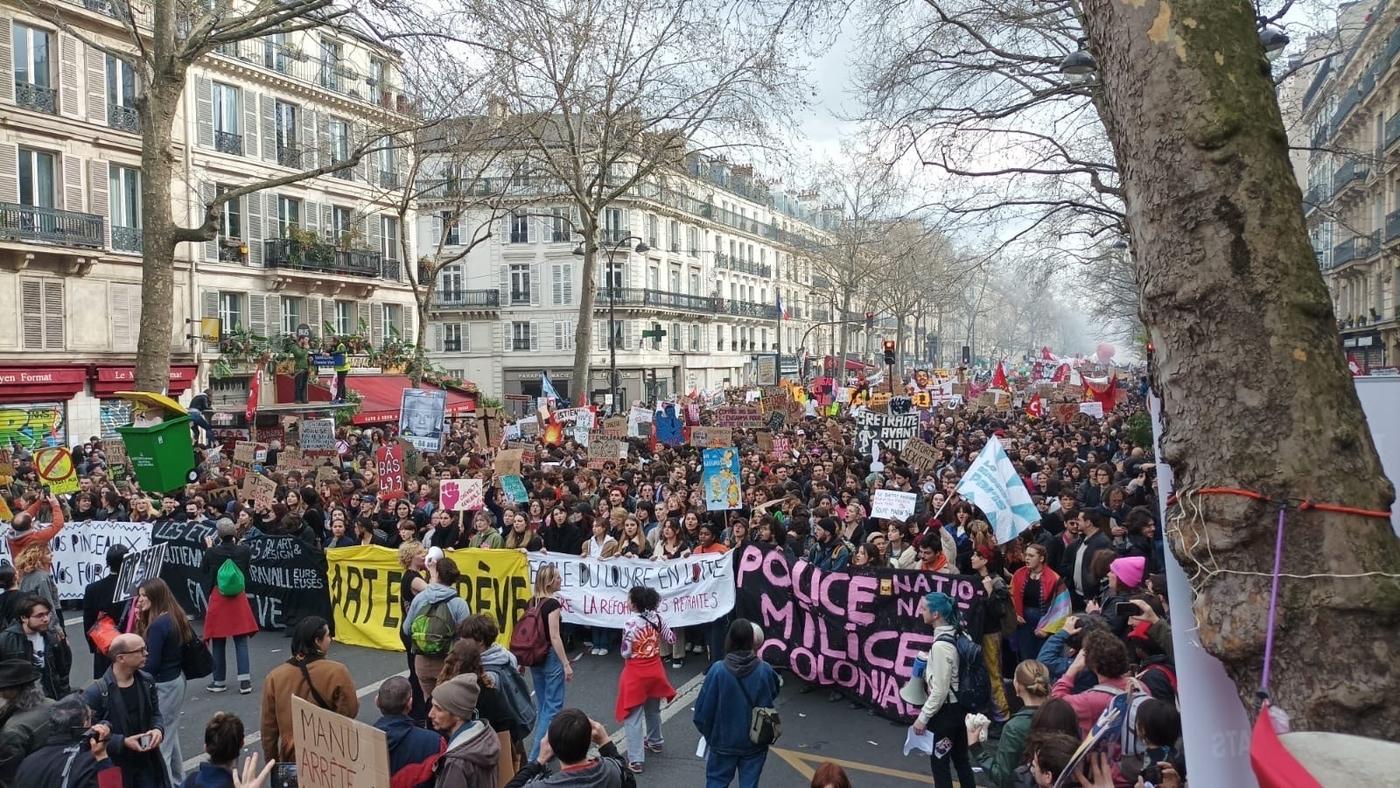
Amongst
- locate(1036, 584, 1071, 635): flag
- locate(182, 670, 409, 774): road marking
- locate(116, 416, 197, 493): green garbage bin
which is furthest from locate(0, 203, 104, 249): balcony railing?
locate(1036, 584, 1071, 635): flag

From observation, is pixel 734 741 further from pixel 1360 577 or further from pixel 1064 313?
pixel 1064 313

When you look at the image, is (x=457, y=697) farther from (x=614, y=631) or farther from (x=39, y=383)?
(x=39, y=383)

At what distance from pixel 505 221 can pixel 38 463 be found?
40484 mm

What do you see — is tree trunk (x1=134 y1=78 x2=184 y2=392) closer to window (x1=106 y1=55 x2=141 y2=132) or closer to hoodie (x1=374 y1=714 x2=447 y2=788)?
hoodie (x1=374 y1=714 x2=447 y2=788)

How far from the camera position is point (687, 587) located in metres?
8.75

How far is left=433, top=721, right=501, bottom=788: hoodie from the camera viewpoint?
4.07 metres

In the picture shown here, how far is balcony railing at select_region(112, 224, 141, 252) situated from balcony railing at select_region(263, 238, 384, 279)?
4.45 m

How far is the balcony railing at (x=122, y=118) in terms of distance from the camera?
25016 mm

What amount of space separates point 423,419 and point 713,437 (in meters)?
4.55

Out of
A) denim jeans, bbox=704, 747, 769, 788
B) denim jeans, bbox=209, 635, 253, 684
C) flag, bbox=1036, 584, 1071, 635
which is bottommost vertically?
denim jeans, bbox=209, 635, 253, 684

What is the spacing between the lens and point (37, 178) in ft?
77.1

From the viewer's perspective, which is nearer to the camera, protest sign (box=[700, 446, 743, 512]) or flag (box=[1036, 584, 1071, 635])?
flag (box=[1036, 584, 1071, 635])

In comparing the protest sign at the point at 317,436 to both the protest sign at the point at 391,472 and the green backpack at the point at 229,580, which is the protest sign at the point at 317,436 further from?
the green backpack at the point at 229,580

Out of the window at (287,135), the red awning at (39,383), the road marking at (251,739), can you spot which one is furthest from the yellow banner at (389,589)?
the window at (287,135)
